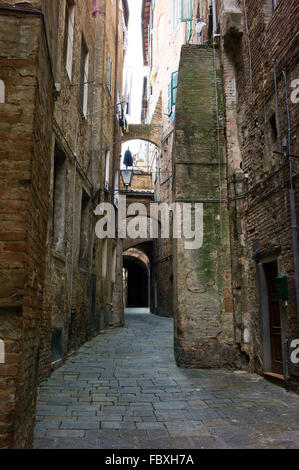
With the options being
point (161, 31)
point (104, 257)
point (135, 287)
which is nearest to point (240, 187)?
Result: point (104, 257)

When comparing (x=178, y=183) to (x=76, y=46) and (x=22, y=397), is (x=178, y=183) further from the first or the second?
(x=22, y=397)

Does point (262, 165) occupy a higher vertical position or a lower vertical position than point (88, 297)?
higher

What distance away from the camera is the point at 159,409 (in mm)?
4441

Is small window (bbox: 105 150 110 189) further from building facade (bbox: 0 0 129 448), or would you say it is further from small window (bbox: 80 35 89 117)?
small window (bbox: 80 35 89 117)

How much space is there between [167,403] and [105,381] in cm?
144

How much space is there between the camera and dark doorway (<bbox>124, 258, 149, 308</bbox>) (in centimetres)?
3709

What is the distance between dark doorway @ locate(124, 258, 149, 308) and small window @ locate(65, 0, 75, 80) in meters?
28.6

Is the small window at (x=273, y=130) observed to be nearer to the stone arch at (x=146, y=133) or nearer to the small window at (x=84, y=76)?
the small window at (x=84, y=76)

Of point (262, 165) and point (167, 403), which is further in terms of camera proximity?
point (262, 165)

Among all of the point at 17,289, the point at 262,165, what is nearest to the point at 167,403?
the point at 17,289

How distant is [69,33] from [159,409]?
756 cm

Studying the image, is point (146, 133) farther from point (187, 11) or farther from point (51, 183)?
point (51, 183)
